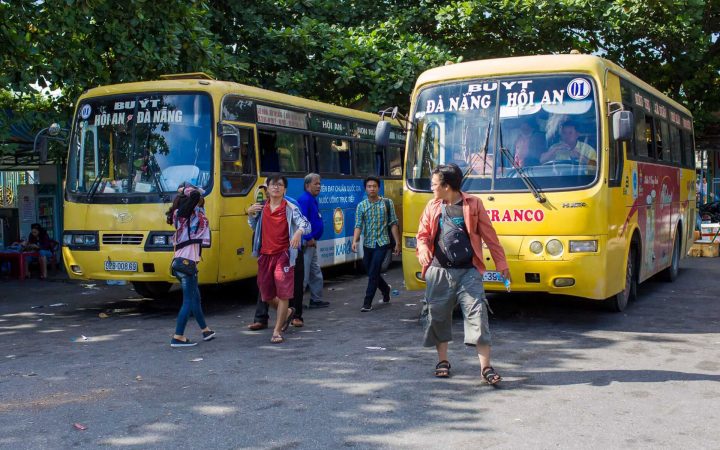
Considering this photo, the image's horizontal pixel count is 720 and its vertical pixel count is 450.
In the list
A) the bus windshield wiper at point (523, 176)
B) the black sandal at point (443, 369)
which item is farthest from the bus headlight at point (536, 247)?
the black sandal at point (443, 369)

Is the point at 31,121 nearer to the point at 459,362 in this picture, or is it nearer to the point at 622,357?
the point at 459,362

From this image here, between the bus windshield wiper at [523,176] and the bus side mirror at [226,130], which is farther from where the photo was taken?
the bus side mirror at [226,130]

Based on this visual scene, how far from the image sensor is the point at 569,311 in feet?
34.2

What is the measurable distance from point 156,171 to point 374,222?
2986mm

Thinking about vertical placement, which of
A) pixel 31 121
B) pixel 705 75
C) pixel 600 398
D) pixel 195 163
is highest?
pixel 705 75

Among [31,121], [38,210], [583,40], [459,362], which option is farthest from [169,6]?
[583,40]

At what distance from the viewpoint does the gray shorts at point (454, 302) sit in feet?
21.1

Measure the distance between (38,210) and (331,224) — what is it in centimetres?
791

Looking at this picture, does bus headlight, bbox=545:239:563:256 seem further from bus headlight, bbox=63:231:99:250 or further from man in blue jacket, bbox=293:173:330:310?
bus headlight, bbox=63:231:99:250

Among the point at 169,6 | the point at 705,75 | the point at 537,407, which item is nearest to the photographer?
the point at 537,407

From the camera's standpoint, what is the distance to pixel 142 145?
35.2 ft

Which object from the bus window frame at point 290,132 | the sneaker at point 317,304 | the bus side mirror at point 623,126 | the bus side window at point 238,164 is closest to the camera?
the bus side mirror at point 623,126

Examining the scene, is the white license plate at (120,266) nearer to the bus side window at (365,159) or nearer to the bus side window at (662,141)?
the bus side window at (365,159)

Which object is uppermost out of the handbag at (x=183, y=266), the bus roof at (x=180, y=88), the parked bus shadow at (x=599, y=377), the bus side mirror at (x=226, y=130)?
the bus roof at (x=180, y=88)
